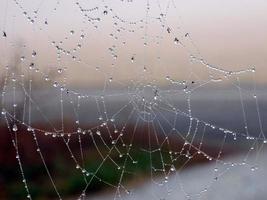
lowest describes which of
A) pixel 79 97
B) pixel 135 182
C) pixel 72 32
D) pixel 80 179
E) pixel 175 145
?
pixel 80 179

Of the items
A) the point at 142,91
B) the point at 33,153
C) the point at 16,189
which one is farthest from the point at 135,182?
the point at 142,91

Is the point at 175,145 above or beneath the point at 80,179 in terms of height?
above

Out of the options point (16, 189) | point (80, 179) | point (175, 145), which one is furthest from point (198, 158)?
point (175, 145)

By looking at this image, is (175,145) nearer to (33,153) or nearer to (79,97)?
(79,97)

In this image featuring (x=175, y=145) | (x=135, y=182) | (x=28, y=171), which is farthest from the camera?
(x=28, y=171)

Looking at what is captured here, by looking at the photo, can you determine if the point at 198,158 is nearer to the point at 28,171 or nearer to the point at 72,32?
the point at 28,171

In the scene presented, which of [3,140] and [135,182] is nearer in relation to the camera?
[135,182]

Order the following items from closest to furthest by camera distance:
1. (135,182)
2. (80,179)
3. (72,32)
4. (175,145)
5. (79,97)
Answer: (72,32)
(79,97)
(175,145)
(135,182)
(80,179)

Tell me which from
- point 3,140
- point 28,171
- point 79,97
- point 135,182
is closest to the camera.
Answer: point 79,97

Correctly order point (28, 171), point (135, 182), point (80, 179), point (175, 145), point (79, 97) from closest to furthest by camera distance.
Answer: point (79, 97)
point (175, 145)
point (135, 182)
point (28, 171)
point (80, 179)

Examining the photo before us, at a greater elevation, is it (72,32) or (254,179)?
(72,32)
